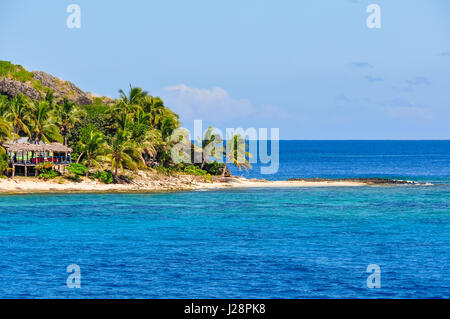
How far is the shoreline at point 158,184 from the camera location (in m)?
62.9

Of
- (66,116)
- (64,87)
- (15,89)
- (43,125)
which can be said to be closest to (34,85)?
(15,89)

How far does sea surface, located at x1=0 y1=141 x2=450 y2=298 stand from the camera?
93.8 feet

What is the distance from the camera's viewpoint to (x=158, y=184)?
71000mm

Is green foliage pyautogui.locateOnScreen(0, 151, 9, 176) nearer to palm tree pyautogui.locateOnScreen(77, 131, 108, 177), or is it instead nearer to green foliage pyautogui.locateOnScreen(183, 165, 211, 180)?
palm tree pyautogui.locateOnScreen(77, 131, 108, 177)

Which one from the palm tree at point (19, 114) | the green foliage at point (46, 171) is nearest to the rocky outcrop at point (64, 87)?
the palm tree at point (19, 114)

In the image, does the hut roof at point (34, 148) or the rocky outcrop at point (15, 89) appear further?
the rocky outcrop at point (15, 89)

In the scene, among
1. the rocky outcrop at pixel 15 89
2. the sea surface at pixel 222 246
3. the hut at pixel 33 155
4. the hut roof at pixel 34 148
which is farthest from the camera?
the rocky outcrop at pixel 15 89

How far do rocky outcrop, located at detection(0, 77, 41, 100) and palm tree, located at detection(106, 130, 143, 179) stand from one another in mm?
29860

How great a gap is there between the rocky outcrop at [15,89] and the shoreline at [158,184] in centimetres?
2976

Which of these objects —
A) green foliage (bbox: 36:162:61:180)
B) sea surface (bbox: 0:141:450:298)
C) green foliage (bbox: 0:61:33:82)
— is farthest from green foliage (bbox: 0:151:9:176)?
green foliage (bbox: 0:61:33:82)

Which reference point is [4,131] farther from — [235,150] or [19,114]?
[235,150]

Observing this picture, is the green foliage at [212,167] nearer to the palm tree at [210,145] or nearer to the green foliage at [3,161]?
the palm tree at [210,145]

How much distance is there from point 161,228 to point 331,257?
48.4 ft
